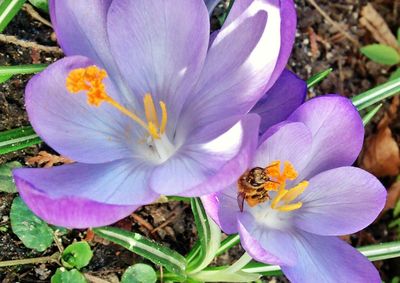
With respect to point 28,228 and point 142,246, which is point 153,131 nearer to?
point 142,246

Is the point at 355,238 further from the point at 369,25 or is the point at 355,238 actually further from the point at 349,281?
the point at 349,281

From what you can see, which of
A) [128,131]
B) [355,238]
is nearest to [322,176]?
[128,131]

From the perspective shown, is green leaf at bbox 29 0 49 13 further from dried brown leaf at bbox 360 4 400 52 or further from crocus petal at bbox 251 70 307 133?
dried brown leaf at bbox 360 4 400 52

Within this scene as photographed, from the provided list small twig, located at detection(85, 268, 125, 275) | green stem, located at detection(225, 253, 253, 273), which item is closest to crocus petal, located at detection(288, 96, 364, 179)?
green stem, located at detection(225, 253, 253, 273)

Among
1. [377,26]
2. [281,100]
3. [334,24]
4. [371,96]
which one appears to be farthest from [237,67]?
[377,26]

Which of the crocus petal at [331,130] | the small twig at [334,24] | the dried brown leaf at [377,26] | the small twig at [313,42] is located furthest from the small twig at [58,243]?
the dried brown leaf at [377,26]
